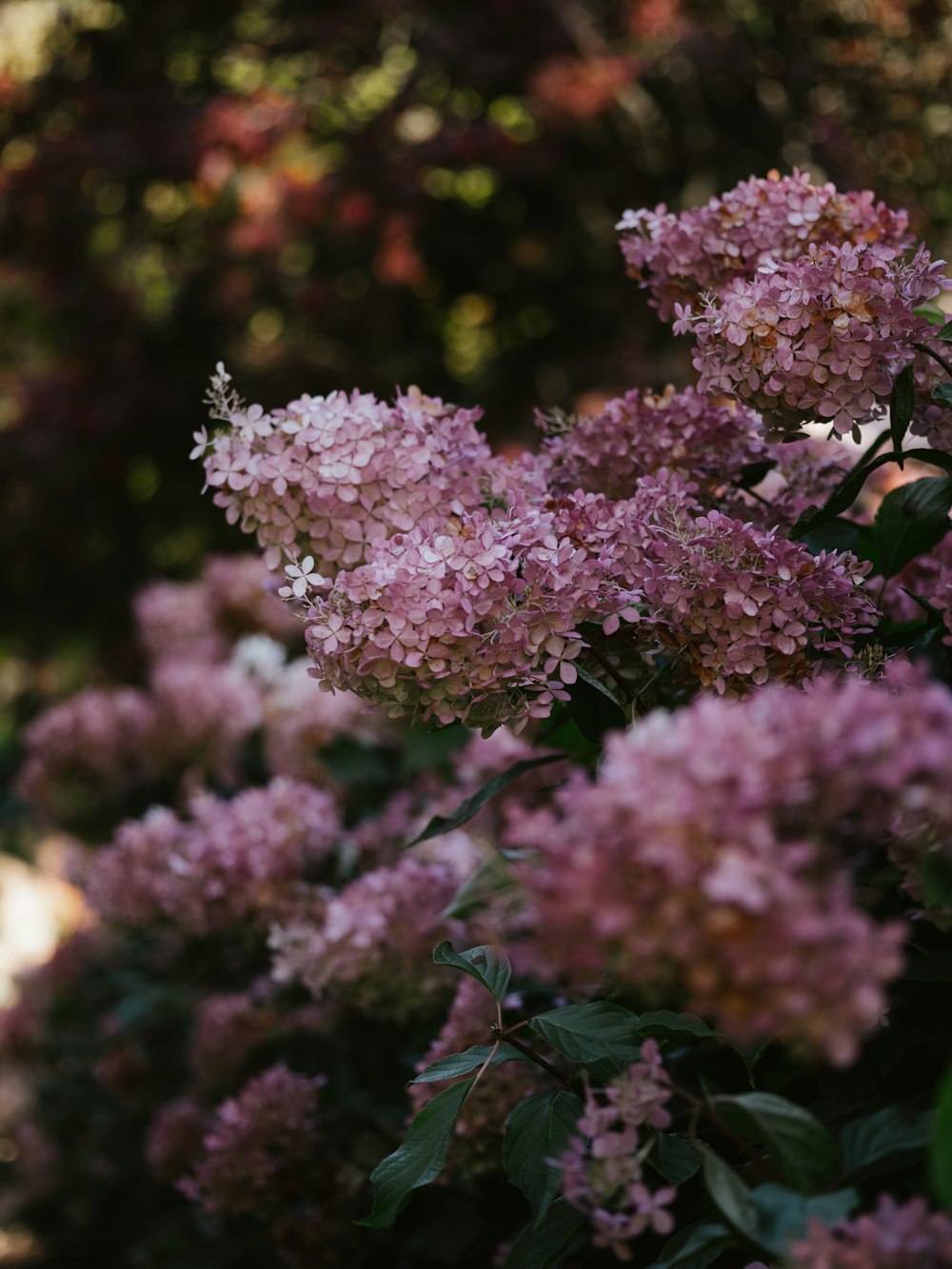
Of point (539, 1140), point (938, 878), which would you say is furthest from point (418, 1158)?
point (938, 878)

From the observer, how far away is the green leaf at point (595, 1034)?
2.52ft

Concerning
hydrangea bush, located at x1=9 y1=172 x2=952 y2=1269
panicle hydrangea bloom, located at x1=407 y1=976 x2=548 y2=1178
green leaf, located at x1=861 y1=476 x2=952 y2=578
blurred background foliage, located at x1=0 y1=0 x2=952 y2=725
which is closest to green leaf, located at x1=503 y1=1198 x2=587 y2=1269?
hydrangea bush, located at x1=9 y1=172 x2=952 y2=1269

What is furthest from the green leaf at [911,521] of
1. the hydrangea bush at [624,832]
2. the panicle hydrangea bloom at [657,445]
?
the panicle hydrangea bloom at [657,445]

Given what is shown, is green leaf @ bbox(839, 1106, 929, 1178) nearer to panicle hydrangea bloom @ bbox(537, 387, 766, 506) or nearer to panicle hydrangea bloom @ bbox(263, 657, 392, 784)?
panicle hydrangea bloom @ bbox(537, 387, 766, 506)

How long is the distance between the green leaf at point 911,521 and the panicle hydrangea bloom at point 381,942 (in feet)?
1.92

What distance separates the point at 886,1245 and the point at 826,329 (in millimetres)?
544

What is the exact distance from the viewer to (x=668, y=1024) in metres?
0.78

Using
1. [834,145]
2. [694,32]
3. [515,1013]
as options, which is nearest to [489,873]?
[515,1013]

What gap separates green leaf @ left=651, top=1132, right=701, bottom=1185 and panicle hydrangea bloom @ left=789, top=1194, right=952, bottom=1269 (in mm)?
211

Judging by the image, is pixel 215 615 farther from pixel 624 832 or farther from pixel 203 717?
pixel 624 832

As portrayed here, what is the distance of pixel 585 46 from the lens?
3.19m

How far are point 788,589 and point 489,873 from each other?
19.2 inches

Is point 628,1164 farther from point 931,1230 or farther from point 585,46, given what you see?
point 585,46

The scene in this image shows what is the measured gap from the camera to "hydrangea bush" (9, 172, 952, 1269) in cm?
48
